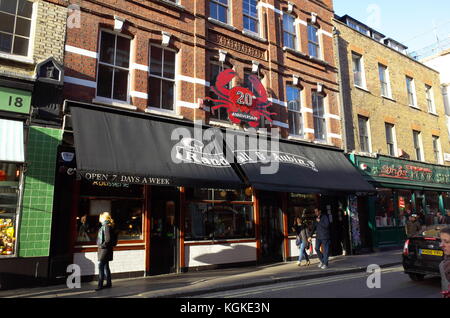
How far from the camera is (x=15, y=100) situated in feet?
26.9

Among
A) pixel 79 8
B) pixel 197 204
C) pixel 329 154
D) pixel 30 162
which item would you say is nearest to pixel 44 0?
pixel 79 8

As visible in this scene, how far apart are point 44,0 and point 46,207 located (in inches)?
230

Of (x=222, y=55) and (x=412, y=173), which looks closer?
(x=222, y=55)

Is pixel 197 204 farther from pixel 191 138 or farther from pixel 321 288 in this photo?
Result: pixel 321 288

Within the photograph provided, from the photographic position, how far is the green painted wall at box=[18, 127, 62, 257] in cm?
788

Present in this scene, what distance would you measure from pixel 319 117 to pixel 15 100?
40.4ft

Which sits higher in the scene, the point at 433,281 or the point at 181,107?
the point at 181,107

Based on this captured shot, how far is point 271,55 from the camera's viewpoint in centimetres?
1391

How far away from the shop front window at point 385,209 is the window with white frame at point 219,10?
36.9 ft

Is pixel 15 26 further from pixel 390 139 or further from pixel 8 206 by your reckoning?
pixel 390 139

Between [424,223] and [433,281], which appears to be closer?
[433,281]

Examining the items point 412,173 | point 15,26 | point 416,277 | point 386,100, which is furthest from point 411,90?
point 15,26

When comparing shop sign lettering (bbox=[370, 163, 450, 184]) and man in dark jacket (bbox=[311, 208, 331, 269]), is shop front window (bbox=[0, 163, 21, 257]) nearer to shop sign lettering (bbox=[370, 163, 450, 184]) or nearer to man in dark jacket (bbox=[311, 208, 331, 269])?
man in dark jacket (bbox=[311, 208, 331, 269])

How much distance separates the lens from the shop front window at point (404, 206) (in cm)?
1700
